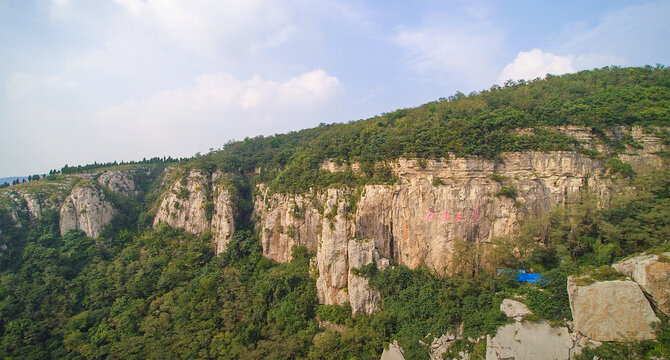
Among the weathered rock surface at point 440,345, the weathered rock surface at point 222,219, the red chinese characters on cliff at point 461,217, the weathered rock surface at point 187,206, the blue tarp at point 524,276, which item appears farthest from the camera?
the weathered rock surface at point 187,206

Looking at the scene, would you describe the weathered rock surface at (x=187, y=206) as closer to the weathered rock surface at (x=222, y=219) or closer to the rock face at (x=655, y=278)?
the weathered rock surface at (x=222, y=219)

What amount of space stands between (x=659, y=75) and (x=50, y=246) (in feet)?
220

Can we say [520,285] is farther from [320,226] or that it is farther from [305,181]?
[305,181]

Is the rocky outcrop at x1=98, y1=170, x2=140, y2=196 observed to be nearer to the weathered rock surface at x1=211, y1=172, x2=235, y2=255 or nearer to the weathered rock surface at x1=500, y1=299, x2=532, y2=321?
the weathered rock surface at x1=211, y1=172, x2=235, y2=255

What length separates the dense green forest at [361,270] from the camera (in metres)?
21.3

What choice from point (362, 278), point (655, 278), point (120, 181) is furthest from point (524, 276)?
point (120, 181)

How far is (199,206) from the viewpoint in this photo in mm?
39312

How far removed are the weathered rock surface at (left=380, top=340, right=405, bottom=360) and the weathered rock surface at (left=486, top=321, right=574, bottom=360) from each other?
5.62 meters

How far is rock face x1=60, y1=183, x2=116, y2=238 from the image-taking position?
38562 millimetres

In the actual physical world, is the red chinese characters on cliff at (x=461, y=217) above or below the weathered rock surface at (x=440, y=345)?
above

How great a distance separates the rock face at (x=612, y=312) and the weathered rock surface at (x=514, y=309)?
2431 millimetres

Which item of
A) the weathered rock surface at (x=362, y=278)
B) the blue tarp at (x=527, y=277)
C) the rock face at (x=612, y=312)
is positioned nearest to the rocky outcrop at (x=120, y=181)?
the weathered rock surface at (x=362, y=278)

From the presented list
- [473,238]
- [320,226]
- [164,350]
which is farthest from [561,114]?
[164,350]

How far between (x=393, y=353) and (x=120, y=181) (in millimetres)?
45609
